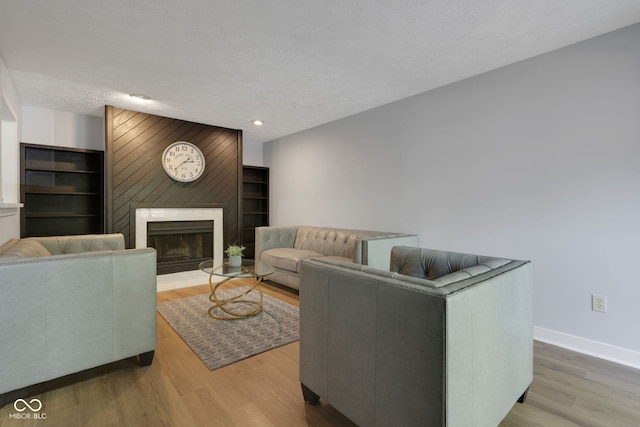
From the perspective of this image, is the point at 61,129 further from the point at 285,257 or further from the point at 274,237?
the point at 285,257

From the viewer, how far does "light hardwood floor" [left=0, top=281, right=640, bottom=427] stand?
1577mm

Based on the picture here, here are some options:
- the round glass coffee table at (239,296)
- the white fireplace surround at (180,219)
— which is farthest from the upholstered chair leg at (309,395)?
the white fireplace surround at (180,219)

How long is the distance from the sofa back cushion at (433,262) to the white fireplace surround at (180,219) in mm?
3320

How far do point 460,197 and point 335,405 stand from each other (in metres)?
2.47

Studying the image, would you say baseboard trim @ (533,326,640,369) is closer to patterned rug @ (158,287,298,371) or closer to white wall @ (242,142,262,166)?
patterned rug @ (158,287,298,371)

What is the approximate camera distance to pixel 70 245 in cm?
297

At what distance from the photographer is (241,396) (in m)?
1.78

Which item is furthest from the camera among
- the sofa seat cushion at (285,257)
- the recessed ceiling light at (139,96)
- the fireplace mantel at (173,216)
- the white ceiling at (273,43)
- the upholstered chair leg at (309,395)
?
the fireplace mantel at (173,216)

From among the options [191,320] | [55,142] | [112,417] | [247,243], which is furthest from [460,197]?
[55,142]

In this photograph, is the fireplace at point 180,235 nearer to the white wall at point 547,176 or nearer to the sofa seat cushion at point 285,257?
the sofa seat cushion at point 285,257

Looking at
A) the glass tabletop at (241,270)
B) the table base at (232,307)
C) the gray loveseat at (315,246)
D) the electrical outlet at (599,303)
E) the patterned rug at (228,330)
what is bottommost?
the patterned rug at (228,330)

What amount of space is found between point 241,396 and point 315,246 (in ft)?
8.97

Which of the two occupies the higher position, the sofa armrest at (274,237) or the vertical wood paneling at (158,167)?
the vertical wood paneling at (158,167)

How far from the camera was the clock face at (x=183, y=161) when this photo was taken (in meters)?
4.29
